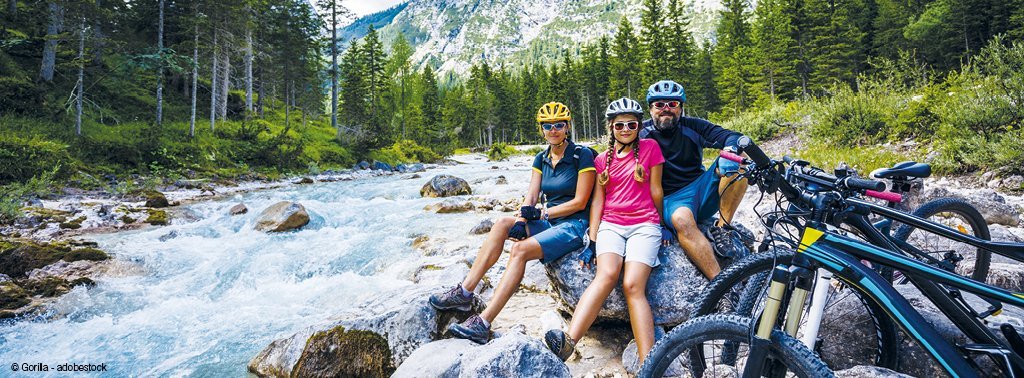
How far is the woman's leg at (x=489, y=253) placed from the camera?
4.28 m

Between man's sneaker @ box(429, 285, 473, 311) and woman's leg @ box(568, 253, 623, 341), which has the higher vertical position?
woman's leg @ box(568, 253, 623, 341)

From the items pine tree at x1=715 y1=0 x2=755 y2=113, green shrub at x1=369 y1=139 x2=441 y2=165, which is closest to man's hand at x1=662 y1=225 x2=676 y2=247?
green shrub at x1=369 y1=139 x2=441 y2=165

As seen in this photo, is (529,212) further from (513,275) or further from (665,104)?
(665,104)

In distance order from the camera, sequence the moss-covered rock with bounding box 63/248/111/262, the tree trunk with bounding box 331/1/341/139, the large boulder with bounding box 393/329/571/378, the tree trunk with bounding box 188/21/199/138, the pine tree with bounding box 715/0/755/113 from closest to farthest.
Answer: the large boulder with bounding box 393/329/571/378 → the moss-covered rock with bounding box 63/248/111/262 → the tree trunk with bounding box 188/21/199/138 → the tree trunk with bounding box 331/1/341/139 → the pine tree with bounding box 715/0/755/113

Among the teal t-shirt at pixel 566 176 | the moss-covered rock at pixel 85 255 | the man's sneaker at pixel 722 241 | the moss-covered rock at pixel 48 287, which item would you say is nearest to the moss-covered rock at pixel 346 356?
the teal t-shirt at pixel 566 176

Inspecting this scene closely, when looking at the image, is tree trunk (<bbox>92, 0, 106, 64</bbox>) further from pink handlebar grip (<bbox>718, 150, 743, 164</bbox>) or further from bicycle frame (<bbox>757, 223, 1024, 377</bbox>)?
bicycle frame (<bbox>757, 223, 1024, 377</bbox>)

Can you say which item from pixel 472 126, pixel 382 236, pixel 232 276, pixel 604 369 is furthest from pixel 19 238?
Result: pixel 472 126

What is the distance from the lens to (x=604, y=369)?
3.82 meters

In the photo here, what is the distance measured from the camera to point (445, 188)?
1719 centimetres

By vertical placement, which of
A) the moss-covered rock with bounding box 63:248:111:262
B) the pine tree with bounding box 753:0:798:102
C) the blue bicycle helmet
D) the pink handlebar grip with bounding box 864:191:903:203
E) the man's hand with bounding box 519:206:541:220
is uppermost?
the pine tree with bounding box 753:0:798:102

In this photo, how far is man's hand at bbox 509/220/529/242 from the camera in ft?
14.5

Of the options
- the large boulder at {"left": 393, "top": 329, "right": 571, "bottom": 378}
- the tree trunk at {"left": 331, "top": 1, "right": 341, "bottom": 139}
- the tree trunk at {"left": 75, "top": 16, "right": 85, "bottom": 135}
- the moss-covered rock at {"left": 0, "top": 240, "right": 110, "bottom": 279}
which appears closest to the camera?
the large boulder at {"left": 393, "top": 329, "right": 571, "bottom": 378}

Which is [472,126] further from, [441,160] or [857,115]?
[857,115]

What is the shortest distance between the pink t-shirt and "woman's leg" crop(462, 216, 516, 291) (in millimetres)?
1001
